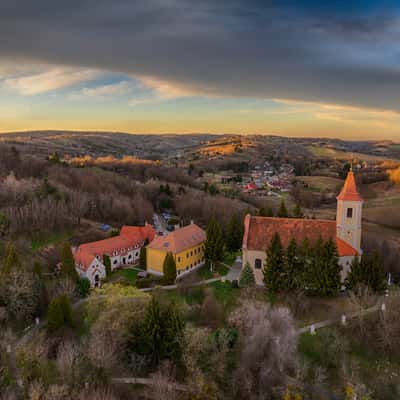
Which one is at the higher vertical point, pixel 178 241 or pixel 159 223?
pixel 178 241

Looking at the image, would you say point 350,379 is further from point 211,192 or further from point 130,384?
point 211,192

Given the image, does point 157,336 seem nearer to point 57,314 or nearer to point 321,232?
point 57,314

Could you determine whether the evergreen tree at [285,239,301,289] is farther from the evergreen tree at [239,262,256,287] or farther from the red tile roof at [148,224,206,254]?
the red tile roof at [148,224,206,254]

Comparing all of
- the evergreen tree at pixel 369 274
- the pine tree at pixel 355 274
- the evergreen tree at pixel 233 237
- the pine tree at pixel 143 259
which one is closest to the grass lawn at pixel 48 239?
the pine tree at pixel 143 259

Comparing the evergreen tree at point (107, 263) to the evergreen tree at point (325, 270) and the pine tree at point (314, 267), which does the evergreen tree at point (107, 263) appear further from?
the evergreen tree at point (325, 270)

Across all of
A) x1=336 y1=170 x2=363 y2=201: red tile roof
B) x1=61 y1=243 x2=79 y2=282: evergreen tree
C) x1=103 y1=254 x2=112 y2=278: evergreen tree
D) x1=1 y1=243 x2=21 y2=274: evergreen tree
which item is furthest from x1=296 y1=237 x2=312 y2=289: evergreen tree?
x1=1 y1=243 x2=21 y2=274: evergreen tree

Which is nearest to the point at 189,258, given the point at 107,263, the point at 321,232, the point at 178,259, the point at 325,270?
the point at 178,259
